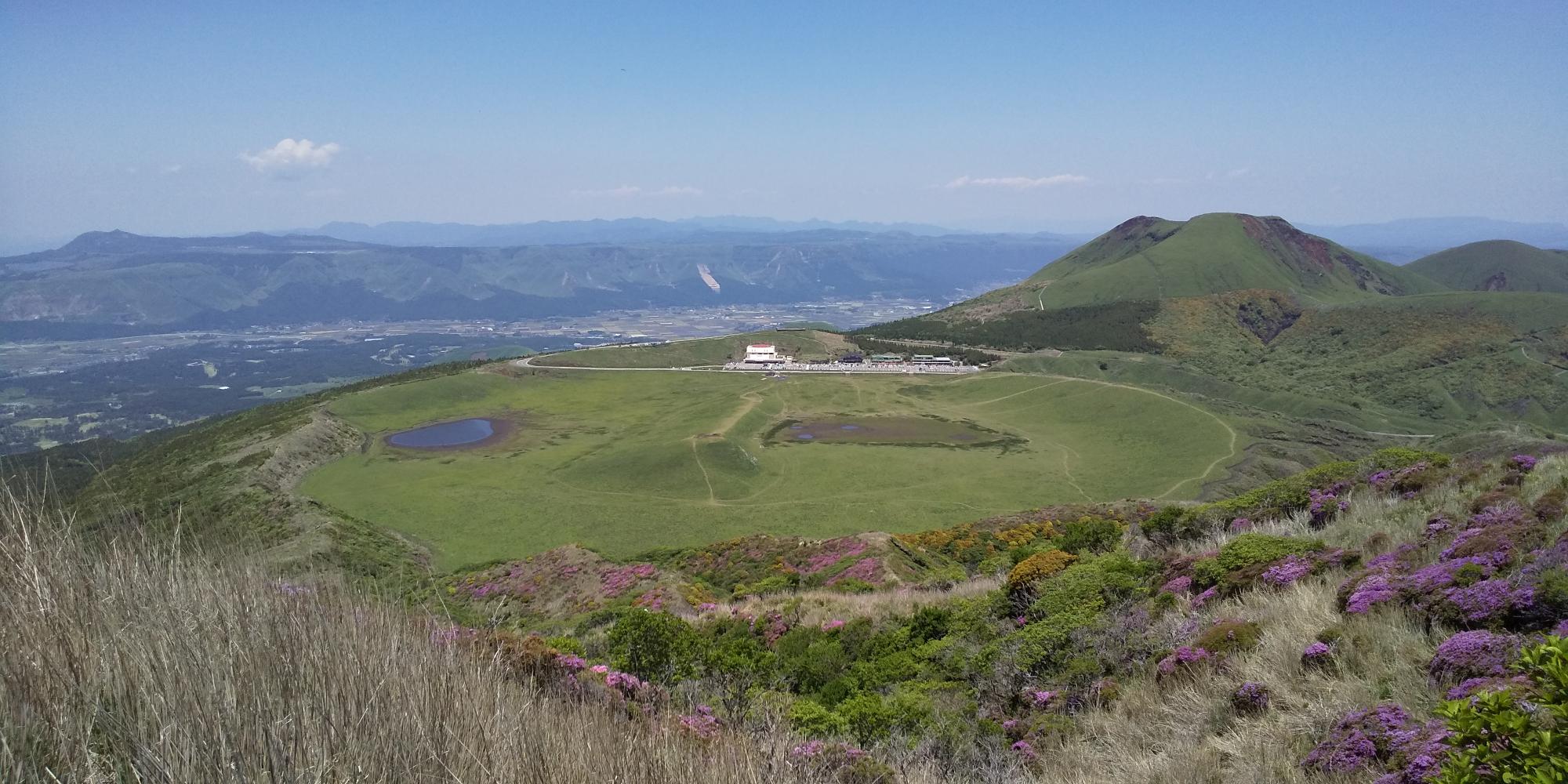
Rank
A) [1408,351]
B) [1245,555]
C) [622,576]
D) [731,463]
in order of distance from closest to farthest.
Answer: [1245,555] → [622,576] → [731,463] → [1408,351]

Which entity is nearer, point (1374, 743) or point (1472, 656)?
point (1374, 743)

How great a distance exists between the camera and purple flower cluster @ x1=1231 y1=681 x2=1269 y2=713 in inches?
225

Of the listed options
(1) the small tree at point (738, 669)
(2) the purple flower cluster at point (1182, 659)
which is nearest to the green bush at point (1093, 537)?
(1) the small tree at point (738, 669)

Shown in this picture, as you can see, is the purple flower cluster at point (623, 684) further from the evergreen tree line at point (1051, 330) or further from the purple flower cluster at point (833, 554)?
the evergreen tree line at point (1051, 330)

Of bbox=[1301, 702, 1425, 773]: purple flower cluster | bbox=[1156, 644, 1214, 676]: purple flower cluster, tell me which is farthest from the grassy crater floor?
bbox=[1301, 702, 1425, 773]: purple flower cluster

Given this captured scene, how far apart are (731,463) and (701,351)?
4769 cm

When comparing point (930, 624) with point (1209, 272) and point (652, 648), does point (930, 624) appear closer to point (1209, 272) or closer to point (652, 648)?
point (652, 648)

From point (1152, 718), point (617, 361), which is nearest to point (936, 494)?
point (1152, 718)

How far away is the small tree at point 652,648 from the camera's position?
977 cm

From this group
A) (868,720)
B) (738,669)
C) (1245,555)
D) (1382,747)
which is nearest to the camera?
(1382,747)

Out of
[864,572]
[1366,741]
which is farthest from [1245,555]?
[864,572]

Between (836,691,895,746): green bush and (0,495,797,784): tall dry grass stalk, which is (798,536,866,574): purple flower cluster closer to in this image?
(836,691,895,746): green bush

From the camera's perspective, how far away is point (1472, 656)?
4.81 m

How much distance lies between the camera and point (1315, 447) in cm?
4900
